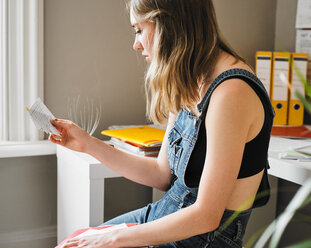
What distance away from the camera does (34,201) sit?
82.5 inches

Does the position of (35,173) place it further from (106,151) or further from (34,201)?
(106,151)

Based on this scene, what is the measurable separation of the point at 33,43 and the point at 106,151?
791 mm

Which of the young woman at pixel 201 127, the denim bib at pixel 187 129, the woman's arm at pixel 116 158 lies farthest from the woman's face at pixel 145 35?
the woman's arm at pixel 116 158

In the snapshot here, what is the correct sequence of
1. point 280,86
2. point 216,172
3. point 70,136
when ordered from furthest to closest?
point 280,86 → point 70,136 → point 216,172

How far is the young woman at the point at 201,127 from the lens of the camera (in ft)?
3.25

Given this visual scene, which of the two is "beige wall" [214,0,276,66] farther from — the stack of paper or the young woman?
the young woman

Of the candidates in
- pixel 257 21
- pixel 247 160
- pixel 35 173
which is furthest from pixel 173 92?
pixel 257 21

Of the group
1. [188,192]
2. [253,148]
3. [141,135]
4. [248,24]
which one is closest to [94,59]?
[141,135]

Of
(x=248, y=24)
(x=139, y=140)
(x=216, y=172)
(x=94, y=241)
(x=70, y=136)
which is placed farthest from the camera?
(x=248, y=24)

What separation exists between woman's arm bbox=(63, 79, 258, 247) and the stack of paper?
63 cm

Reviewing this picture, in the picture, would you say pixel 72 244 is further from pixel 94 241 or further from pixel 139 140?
pixel 139 140

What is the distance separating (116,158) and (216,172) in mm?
492

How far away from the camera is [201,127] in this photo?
1.10 m

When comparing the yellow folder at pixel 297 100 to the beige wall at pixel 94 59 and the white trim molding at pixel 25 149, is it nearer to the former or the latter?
the beige wall at pixel 94 59
